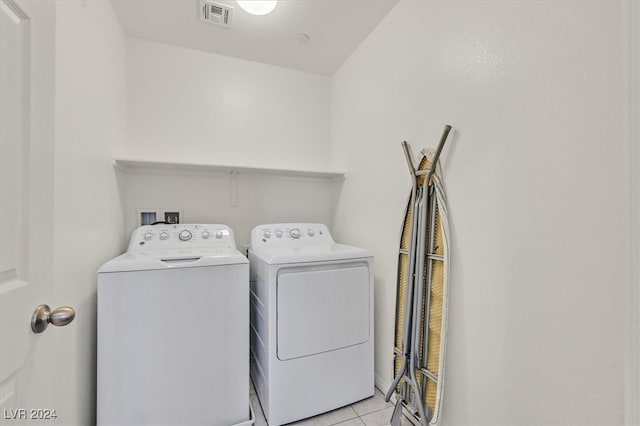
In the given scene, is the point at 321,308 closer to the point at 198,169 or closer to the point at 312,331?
the point at 312,331

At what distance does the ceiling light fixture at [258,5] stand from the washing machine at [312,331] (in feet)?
4.81

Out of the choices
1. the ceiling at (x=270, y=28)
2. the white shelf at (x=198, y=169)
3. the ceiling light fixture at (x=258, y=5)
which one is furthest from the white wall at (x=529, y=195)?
the white shelf at (x=198, y=169)

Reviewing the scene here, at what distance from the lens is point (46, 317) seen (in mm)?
663

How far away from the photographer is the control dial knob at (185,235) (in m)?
1.88

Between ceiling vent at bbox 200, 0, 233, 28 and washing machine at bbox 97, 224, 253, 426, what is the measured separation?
1.58 m

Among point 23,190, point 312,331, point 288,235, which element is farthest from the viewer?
point 288,235

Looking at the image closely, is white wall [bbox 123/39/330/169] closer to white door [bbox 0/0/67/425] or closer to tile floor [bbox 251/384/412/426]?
white door [bbox 0/0/67/425]

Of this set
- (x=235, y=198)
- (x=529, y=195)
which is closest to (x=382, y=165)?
(x=529, y=195)

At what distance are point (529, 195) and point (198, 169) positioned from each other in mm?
2130

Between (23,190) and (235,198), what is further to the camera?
(235,198)

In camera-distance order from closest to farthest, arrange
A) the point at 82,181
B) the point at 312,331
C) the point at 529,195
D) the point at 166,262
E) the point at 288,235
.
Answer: the point at 529,195, the point at 82,181, the point at 166,262, the point at 312,331, the point at 288,235

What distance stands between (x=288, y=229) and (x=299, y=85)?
1.39m

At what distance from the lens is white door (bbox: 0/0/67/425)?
1.85 feet

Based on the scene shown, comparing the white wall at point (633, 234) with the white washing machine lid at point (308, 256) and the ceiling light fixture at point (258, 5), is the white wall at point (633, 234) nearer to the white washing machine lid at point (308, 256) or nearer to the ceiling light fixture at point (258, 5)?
the white washing machine lid at point (308, 256)
